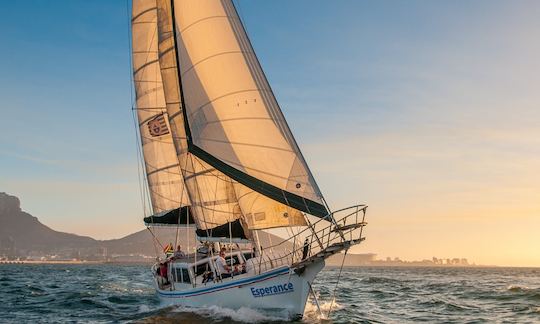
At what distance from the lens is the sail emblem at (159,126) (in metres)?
40.6

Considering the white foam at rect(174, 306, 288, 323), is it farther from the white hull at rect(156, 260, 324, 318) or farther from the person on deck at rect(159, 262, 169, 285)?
the person on deck at rect(159, 262, 169, 285)

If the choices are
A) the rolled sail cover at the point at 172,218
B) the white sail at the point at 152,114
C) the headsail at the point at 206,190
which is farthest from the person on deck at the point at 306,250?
the white sail at the point at 152,114

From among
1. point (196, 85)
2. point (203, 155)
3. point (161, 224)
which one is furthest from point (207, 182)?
point (161, 224)

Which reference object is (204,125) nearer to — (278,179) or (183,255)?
(278,179)

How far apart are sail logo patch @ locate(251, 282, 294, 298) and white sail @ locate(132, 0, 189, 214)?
16584 millimetres

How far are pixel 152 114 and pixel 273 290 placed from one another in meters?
21.3

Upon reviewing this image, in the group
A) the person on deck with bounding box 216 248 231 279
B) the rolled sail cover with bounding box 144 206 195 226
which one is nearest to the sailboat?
the person on deck with bounding box 216 248 231 279

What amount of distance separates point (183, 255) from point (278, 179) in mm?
11192

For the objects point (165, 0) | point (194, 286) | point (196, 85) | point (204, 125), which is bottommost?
point (194, 286)

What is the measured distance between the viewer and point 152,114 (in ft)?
135

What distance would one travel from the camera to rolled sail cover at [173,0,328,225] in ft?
84.1

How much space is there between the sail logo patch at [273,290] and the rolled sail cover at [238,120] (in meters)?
3.41

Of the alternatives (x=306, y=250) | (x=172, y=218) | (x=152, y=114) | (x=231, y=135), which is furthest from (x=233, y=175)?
(x=152, y=114)

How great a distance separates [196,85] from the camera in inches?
1121
